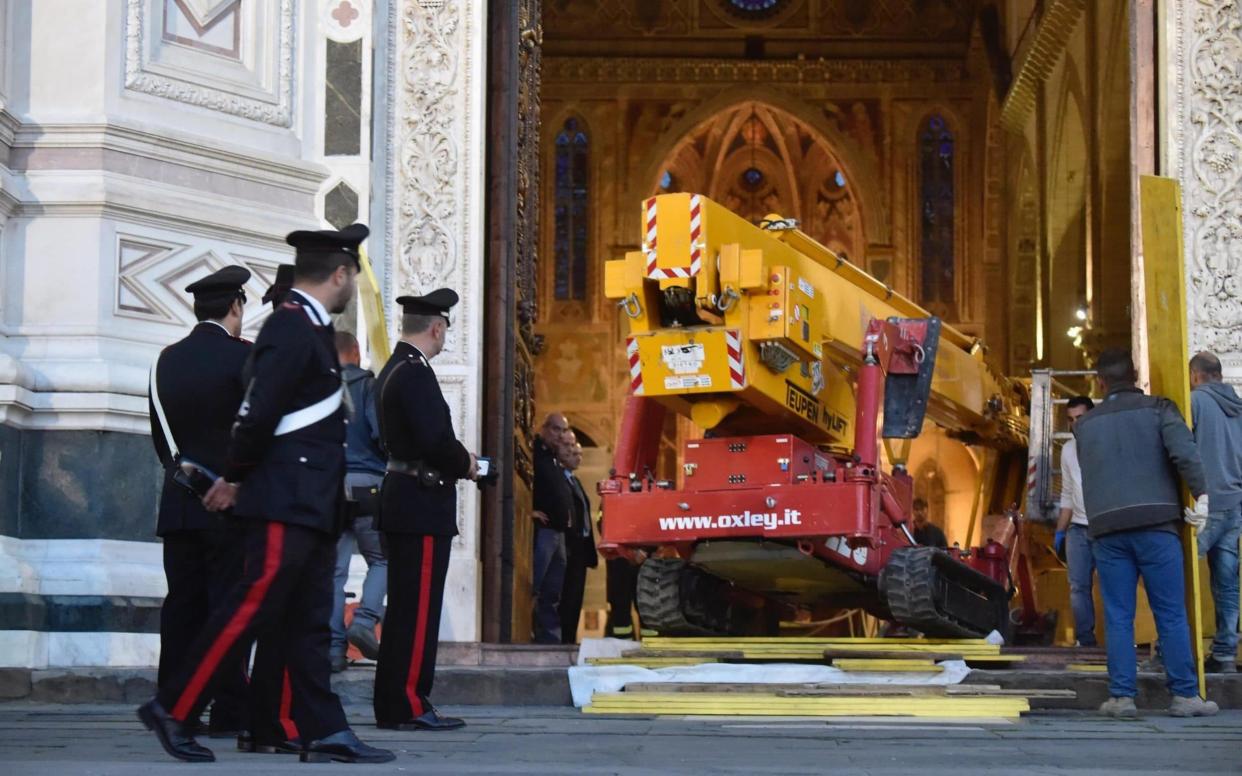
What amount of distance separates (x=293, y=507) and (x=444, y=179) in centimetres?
651

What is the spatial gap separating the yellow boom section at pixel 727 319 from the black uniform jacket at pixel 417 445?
3.77 metres

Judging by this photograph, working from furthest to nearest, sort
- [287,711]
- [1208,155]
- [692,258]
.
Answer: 1. [1208,155]
2. [692,258]
3. [287,711]

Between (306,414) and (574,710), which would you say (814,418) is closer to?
(574,710)

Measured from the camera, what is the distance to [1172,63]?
39.2 ft

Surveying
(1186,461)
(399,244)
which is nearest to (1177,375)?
(1186,461)

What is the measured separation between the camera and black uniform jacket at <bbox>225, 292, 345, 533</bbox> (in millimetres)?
5629

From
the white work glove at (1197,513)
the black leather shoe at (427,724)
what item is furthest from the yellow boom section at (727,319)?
the black leather shoe at (427,724)

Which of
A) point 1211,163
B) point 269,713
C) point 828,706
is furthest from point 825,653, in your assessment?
point 1211,163

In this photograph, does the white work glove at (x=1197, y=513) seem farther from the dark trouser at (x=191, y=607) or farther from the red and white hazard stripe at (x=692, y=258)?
the dark trouser at (x=191, y=607)

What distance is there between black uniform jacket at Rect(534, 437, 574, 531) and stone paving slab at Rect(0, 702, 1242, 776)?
200 inches

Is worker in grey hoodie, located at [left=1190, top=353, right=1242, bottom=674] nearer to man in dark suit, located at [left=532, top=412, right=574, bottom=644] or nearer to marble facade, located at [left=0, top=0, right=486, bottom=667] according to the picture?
marble facade, located at [left=0, top=0, right=486, bottom=667]

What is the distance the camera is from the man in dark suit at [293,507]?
5.56m

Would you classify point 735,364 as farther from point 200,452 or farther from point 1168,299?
point 200,452

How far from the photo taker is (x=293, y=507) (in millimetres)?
5656
